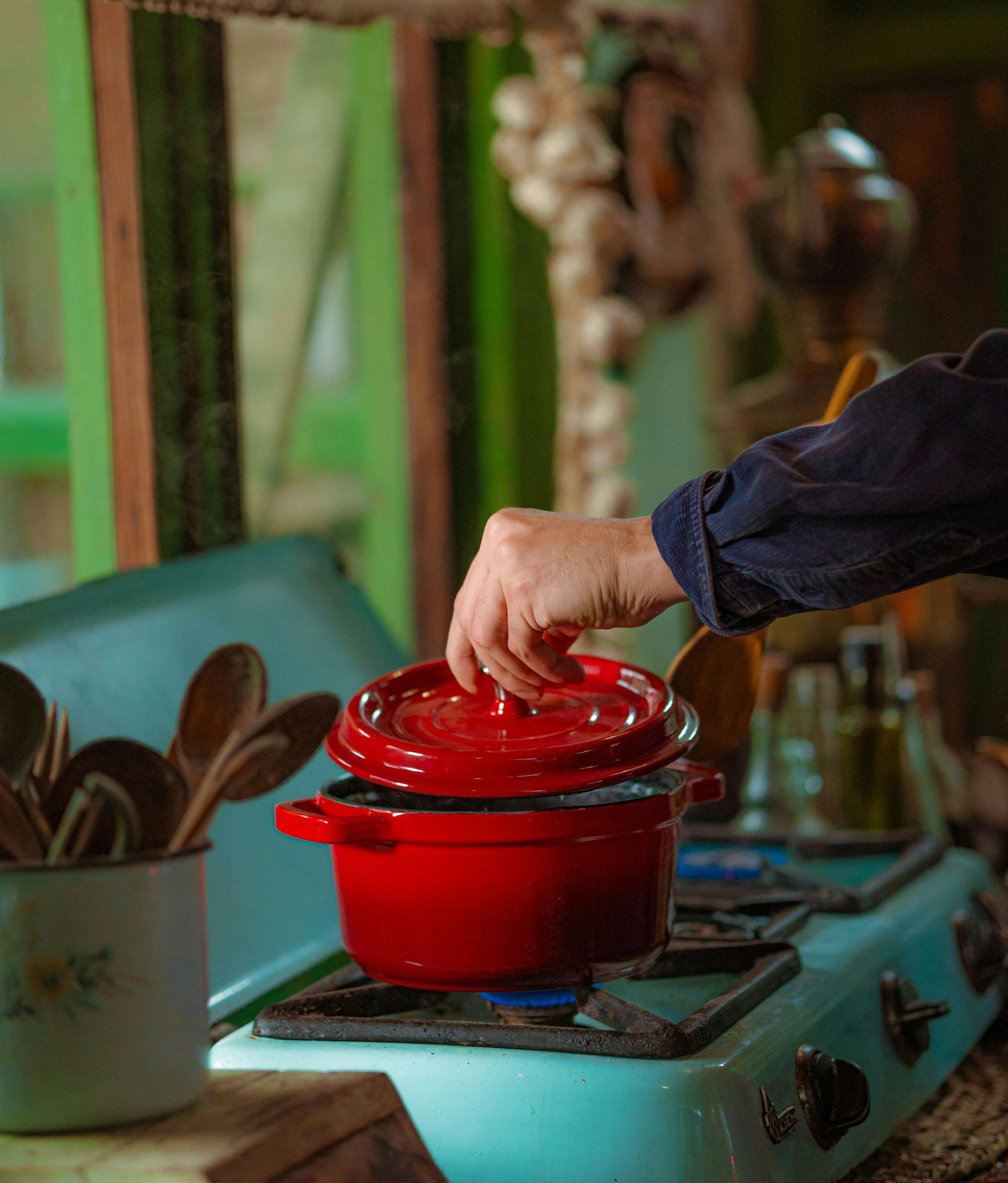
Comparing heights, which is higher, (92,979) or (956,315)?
(956,315)

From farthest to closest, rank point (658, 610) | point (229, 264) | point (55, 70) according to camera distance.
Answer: point (229, 264) < point (55, 70) < point (658, 610)

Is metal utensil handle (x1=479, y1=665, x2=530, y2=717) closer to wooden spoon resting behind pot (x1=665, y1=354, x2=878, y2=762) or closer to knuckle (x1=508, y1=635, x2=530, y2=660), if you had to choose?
knuckle (x1=508, y1=635, x2=530, y2=660)

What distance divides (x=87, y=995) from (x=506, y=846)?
0.27 metres

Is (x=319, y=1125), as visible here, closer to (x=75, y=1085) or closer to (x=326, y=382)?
(x=75, y=1085)

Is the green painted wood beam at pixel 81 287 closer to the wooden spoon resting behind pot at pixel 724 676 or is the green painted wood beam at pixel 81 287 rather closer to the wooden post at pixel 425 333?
the wooden spoon resting behind pot at pixel 724 676

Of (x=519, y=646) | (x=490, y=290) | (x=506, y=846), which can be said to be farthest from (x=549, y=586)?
(x=490, y=290)

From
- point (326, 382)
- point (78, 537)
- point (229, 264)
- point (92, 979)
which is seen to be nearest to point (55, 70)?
point (229, 264)

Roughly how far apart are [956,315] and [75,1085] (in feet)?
9.93

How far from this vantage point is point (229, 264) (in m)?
1.56

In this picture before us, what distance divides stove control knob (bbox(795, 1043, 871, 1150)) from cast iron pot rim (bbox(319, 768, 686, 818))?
0.21m

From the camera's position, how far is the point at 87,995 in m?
0.74

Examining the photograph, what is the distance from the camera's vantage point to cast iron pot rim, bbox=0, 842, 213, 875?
73 centimetres

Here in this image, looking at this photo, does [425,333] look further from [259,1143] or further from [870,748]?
[259,1143]

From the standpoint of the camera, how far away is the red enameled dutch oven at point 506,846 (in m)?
0.88
